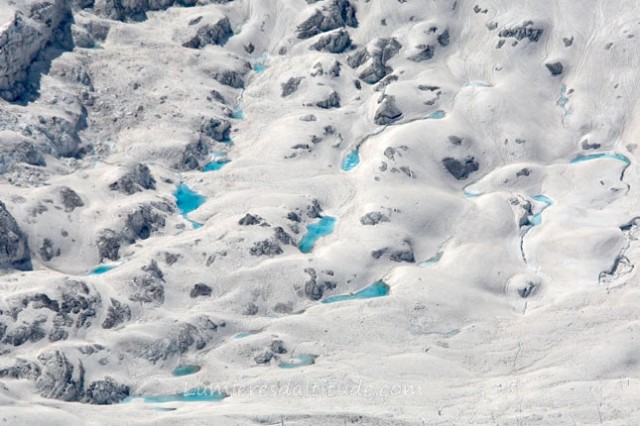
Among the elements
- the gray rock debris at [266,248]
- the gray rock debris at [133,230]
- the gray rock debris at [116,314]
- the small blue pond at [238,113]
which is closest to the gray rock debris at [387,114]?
the small blue pond at [238,113]

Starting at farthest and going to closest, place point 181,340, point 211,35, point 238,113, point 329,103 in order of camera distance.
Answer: point 211,35
point 238,113
point 329,103
point 181,340

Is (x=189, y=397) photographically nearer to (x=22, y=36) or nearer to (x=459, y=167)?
(x=459, y=167)

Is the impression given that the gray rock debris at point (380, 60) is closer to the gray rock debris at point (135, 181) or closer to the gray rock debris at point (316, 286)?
the gray rock debris at point (135, 181)

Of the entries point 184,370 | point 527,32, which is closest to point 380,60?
point 527,32

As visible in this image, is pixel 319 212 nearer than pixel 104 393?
No

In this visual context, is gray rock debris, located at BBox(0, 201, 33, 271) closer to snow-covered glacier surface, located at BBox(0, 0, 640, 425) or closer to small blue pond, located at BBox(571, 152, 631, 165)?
snow-covered glacier surface, located at BBox(0, 0, 640, 425)

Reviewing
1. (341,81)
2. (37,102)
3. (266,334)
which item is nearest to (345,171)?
(341,81)

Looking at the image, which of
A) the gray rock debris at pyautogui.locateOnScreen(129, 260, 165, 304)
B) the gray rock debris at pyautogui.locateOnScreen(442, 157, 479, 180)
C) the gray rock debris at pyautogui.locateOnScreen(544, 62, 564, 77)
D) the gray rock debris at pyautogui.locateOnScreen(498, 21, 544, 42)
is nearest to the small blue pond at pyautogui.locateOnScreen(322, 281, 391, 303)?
the gray rock debris at pyautogui.locateOnScreen(129, 260, 165, 304)
